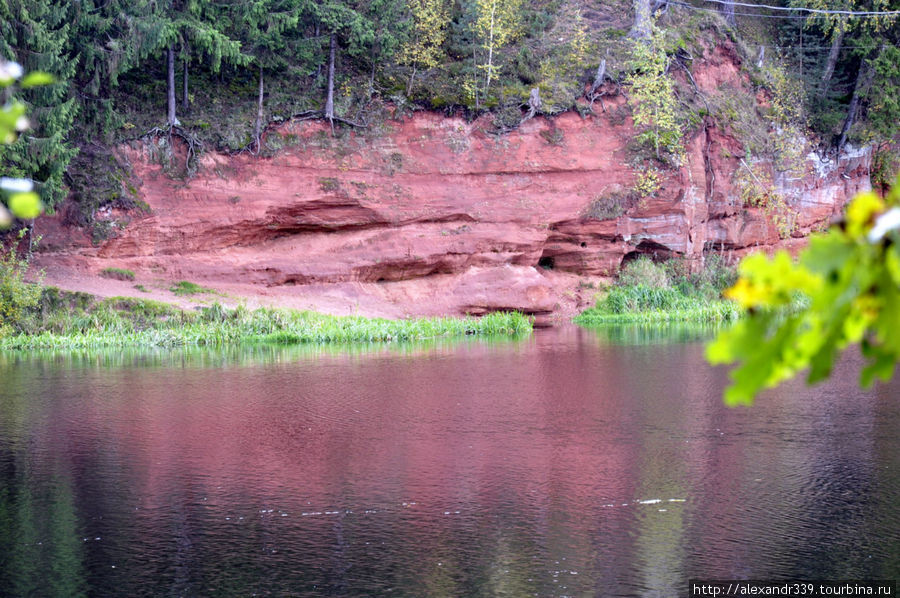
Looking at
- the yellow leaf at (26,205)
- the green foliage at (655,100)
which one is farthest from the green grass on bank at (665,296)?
the yellow leaf at (26,205)

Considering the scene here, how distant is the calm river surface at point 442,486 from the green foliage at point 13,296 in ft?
34.3

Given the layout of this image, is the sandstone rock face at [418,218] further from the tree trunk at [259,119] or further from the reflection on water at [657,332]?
the reflection on water at [657,332]

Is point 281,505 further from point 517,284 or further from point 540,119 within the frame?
point 540,119

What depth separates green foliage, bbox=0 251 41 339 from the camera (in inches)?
1095

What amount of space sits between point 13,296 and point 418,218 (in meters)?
15.1

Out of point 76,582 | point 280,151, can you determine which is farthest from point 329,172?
point 76,582

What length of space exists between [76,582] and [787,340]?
704cm

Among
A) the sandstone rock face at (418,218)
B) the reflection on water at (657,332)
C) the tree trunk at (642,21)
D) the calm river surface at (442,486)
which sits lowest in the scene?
the calm river surface at (442,486)

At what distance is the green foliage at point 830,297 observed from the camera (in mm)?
1875

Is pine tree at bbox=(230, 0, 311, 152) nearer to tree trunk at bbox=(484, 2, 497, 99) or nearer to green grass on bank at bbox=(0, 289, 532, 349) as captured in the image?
tree trunk at bbox=(484, 2, 497, 99)

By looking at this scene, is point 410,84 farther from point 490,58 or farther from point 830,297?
point 830,297

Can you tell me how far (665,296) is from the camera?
37.3 m

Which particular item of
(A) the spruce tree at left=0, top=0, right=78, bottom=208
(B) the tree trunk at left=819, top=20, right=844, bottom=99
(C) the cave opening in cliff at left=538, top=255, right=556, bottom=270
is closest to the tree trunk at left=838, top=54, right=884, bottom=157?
(B) the tree trunk at left=819, top=20, right=844, bottom=99

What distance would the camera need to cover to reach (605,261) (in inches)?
1507
